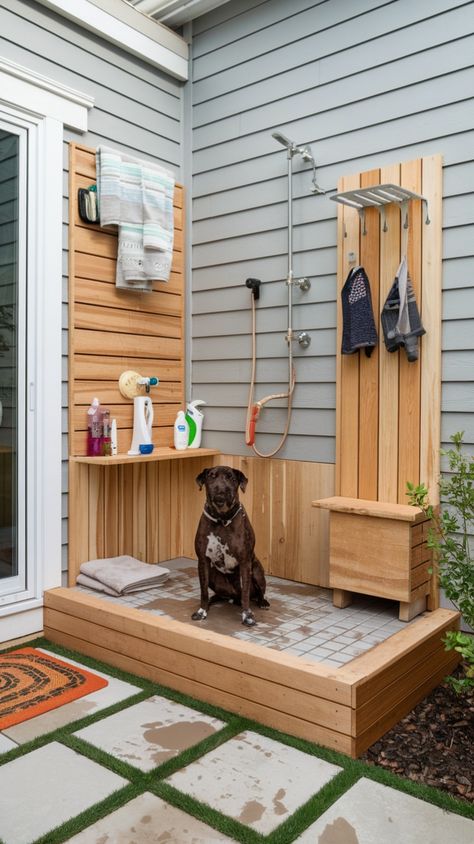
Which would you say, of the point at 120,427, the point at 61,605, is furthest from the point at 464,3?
the point at 61,605

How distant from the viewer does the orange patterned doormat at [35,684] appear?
7.44 feet

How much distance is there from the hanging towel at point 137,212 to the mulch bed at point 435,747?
239cm

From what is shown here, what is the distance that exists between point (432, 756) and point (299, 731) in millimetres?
429

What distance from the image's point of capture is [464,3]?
270 centimetres

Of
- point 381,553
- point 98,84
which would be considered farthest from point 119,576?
point 98,84

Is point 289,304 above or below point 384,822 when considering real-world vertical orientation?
above

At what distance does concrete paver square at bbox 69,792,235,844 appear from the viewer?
1.60m

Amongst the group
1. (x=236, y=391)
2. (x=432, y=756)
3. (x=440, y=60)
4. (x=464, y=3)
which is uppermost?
(x=464, y=3)

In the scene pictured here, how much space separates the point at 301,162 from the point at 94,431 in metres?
1.74

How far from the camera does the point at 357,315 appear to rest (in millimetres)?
2914

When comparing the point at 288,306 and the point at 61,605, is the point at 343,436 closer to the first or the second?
the point at 288,306

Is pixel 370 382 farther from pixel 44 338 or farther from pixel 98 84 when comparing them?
pixel 98 84

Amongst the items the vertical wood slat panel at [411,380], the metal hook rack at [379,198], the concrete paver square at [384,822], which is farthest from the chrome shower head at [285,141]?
the concrete paver square at [384,822]

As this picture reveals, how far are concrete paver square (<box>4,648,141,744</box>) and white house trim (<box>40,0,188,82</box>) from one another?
310 centimetres
